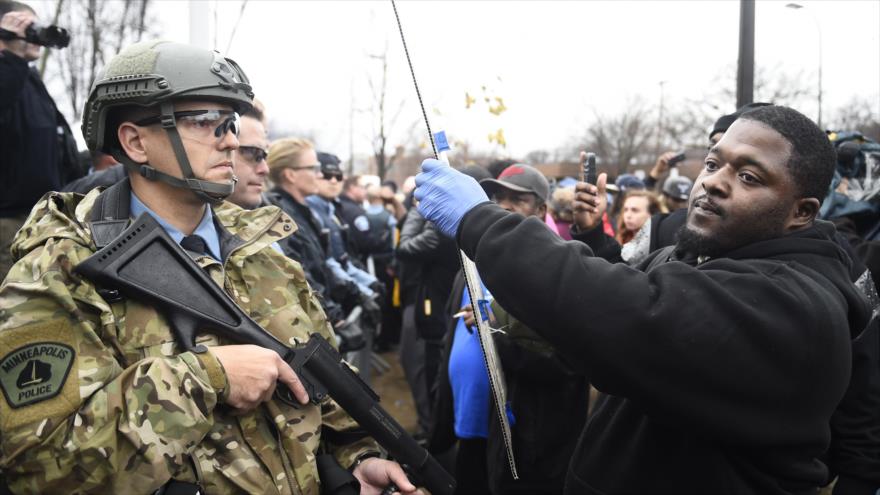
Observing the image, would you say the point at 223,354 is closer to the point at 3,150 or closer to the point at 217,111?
the point at 217,111

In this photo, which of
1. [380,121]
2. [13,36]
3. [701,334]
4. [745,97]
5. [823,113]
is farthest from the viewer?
[823,113]

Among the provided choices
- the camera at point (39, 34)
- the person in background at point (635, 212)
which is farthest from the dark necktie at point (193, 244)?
the person in background at point (635, 212)

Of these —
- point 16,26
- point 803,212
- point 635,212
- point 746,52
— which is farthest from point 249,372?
point 635,212

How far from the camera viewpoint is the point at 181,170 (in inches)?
77.2

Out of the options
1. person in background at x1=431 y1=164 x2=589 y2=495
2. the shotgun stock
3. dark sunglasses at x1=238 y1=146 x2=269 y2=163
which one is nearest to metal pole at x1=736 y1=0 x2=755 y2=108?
person in background at x1=431 y1=164 x2=589 y2=495

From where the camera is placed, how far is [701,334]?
148cm

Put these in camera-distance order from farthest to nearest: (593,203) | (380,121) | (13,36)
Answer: (380,121) → (13,36) → (593,203)

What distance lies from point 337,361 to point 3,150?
2.87 metres

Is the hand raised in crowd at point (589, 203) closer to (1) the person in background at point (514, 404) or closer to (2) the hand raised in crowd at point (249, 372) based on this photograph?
(1) the person in background at point (514, 404)

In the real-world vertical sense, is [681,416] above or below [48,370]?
below

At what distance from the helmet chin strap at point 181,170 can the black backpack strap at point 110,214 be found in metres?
0.09

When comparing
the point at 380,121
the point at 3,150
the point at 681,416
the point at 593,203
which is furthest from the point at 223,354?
the point at 380,121

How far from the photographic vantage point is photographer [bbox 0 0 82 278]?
3521 millimetres

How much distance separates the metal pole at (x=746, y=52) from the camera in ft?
14.1
